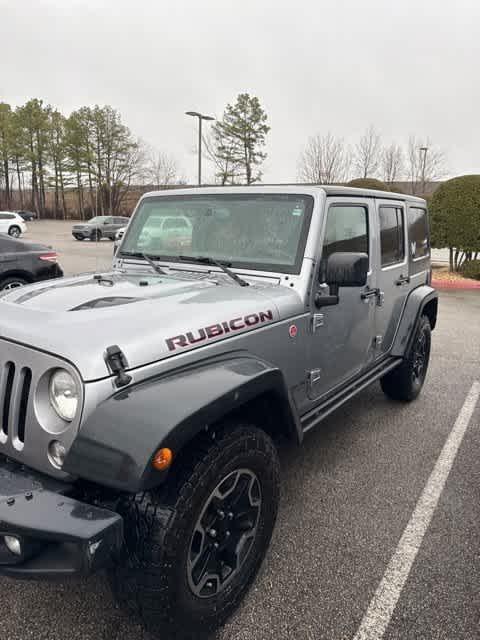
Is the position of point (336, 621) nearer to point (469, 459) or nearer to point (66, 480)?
point (66, 480)

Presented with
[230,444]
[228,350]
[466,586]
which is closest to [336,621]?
[466,586]

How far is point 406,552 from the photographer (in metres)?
2.66

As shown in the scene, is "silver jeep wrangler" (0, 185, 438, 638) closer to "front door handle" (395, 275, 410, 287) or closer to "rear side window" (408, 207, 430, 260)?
"front door handle" (395, 275, 410, 287)

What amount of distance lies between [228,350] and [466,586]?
1667mm

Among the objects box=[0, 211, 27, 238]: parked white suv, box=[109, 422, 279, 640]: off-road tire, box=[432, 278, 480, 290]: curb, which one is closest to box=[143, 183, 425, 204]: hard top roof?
box=[109, 422, 279, 640]: off-road tire

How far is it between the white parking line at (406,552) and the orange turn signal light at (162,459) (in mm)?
1227

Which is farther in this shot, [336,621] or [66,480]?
[336,621]

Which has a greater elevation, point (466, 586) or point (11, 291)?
point (11, 291)

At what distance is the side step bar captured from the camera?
294 centimetres

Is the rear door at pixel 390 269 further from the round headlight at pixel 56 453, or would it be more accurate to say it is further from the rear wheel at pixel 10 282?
the rear wheel at pixel 10 282

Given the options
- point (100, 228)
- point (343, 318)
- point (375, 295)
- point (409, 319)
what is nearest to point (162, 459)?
point (343, 318)

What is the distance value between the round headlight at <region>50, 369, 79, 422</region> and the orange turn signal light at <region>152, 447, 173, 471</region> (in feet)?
1.18

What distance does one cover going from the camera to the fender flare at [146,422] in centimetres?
164

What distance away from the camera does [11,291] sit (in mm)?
2670
